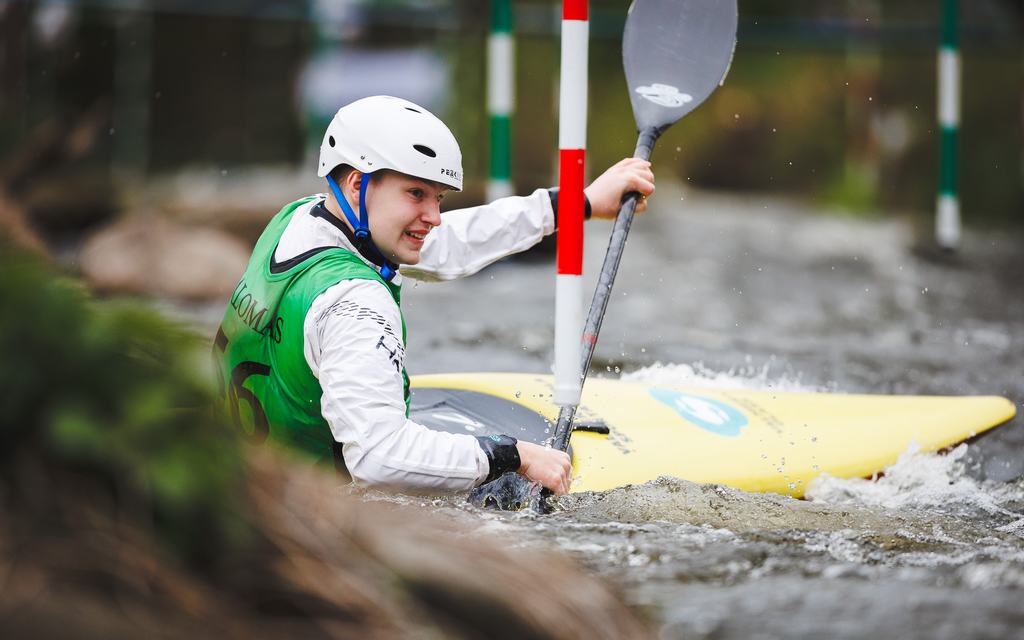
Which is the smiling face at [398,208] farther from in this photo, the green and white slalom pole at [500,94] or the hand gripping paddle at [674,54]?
the green and white slalom pole at [500,94]

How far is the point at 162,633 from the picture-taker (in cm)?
149

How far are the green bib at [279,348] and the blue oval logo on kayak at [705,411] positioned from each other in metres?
1.03

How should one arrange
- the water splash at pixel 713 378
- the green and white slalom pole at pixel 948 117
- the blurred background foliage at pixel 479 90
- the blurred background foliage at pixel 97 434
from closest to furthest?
1. the blurred background foliage at pixel 97 434
2. the water splash at pixel 713 378
3. the green and white slalom pole at pixel 948 117
4. the blurred background foliage at pixel 479 90

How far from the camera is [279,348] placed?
2.83m

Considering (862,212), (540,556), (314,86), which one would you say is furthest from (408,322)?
(862,212)

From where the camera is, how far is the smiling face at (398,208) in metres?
2.92

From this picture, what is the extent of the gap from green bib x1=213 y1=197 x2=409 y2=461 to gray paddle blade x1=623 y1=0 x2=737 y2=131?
3.91 feet

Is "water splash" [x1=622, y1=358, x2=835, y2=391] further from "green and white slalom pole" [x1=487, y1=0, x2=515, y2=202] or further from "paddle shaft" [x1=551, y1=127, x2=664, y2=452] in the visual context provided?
"green and white slalom pole" [x1=487, y1=0, x2=515, y2=202]

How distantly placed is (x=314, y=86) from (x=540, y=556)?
835 cm

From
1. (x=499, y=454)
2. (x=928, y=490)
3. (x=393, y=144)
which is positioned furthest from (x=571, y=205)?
(x=928, y=490)

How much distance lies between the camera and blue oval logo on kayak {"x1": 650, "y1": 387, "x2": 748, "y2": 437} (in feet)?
12.0

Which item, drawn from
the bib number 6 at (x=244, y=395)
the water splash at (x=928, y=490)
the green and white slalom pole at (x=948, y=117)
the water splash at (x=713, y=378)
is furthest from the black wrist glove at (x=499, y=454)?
the green and white slalom pole at (x=948, y=117)

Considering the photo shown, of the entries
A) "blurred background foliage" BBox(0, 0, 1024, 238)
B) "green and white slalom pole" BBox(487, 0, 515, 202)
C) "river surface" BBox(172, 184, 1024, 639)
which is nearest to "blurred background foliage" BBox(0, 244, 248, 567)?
"river surface" BBox(172, 184, 1024, 639)

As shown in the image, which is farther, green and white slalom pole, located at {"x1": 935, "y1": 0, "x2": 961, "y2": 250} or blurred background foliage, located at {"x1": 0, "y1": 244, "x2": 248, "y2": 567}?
green and white slalom pole, located at {"x1": 935, "y1": 0, "x2": 961, "y2": 250}
